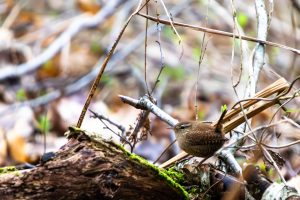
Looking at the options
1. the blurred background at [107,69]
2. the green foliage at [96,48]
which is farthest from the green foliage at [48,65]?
the green foliage at [96,48]

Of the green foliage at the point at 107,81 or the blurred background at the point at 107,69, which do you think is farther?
the green foliage at the point at 107,81

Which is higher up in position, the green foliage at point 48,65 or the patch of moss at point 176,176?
the green foliage at point 48,65

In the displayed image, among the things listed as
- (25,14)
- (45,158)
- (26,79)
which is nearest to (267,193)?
(45,158)

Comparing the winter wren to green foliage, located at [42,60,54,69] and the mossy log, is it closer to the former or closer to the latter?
the mossy log

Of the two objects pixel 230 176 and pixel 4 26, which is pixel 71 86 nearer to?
pixel 4 26

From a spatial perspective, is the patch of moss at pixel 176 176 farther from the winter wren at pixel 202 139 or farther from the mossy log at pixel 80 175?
the mossy log at pixel 80 175

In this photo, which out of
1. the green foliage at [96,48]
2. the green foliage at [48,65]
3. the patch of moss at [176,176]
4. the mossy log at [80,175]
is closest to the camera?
the mossy log at [80,175]
